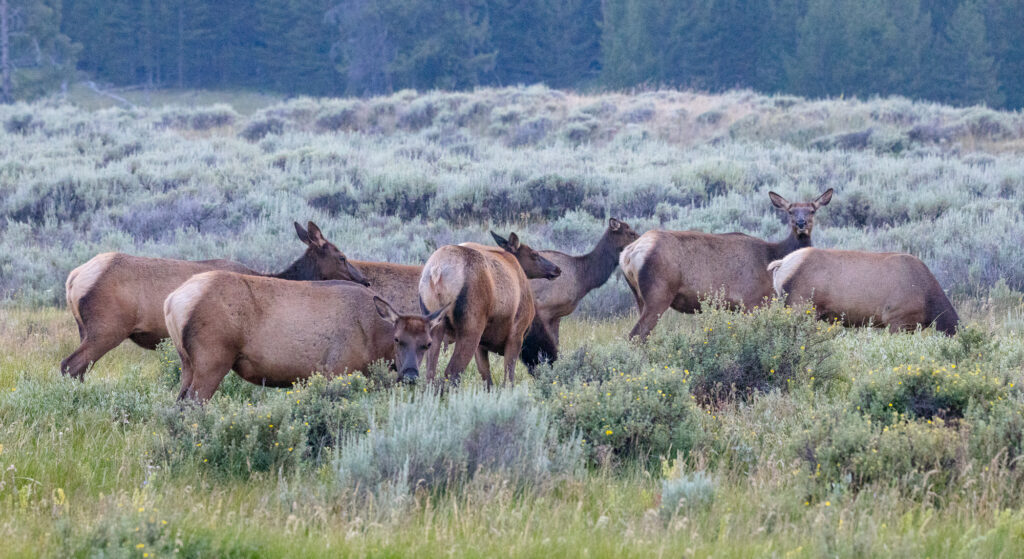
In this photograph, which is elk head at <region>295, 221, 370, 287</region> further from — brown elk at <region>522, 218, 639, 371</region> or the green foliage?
the green foliage

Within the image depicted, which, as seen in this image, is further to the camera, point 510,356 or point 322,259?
point 322,259

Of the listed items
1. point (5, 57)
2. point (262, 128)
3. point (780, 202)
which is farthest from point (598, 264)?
point (5, 57)

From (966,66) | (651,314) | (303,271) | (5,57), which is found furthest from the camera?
(5,57)

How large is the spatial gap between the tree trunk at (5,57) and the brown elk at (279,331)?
51.7 meters

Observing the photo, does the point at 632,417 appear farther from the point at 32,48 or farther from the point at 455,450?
the point at 32,48

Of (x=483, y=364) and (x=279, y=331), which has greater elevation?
(x=279, y=331)

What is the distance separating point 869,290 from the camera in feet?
36.4

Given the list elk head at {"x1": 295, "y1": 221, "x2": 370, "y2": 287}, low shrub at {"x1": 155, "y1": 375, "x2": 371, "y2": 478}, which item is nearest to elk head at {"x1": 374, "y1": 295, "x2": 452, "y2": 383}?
low shrub at {"x1": 155, "y1": 375, "x2": 371, "y2": 478}

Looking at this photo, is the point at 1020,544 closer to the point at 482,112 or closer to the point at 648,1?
the point at 482,112

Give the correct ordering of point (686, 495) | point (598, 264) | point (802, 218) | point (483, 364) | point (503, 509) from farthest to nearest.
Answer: point (802, 218), point (598, 264), point (483, 364), point (686, 495), point (503, 509)

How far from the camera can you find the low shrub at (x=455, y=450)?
5.44 metres

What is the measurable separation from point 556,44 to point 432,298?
5780cm

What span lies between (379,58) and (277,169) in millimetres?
37902

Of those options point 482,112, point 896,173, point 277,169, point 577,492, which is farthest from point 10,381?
point 482,112
